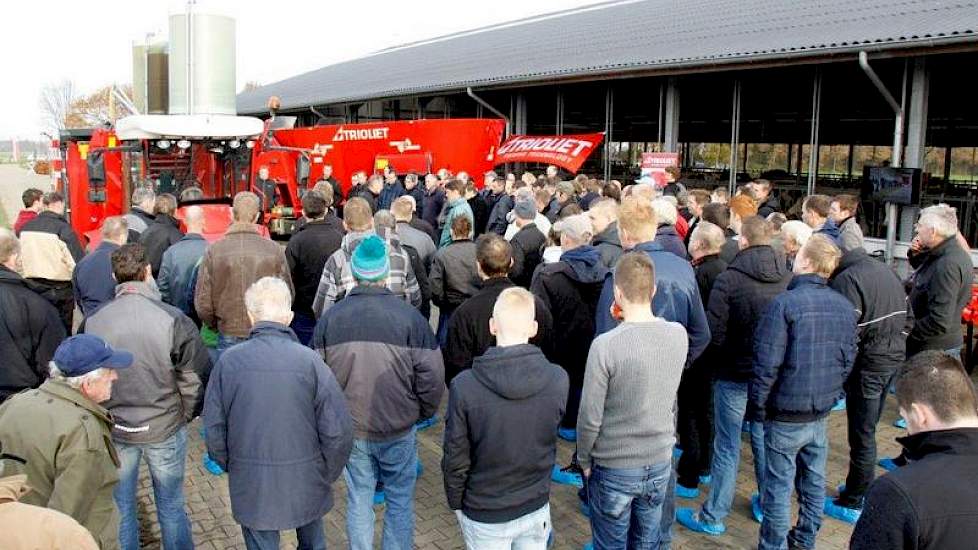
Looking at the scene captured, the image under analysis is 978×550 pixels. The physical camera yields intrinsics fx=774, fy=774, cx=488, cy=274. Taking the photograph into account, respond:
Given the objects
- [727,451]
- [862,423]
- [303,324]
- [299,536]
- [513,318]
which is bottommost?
[299,536]

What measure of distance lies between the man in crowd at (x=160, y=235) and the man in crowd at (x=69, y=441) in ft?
11.9

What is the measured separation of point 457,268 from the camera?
6.41 meters

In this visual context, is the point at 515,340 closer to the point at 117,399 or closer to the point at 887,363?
the point at 117,399

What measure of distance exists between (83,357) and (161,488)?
4.22ft

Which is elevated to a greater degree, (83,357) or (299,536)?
(83,357)

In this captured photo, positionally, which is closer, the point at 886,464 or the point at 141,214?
the point at 886,464

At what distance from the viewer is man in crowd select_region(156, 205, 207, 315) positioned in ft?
19.5

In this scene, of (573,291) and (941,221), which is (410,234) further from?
(941,221)

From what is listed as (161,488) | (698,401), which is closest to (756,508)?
(698,401)

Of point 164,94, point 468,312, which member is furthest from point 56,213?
point 468,312

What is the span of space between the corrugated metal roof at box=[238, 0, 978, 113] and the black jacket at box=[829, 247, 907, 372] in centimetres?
531

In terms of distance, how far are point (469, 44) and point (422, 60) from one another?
6.05ft

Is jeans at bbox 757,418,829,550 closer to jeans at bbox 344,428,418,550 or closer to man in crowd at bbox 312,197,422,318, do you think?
jeans at bbox 344,428,418,550

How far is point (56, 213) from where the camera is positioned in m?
7.71
